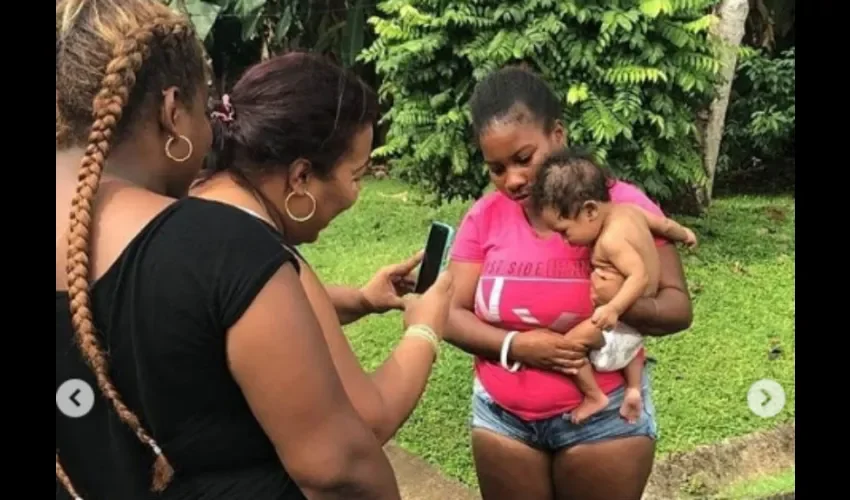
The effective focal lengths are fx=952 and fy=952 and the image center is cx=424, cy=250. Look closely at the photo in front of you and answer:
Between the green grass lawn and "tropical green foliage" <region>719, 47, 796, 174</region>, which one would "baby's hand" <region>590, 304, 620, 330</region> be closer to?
the green grass lawn

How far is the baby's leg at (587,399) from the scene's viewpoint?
1.94 metres

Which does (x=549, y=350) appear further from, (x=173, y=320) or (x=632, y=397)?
(x=173, y=320)

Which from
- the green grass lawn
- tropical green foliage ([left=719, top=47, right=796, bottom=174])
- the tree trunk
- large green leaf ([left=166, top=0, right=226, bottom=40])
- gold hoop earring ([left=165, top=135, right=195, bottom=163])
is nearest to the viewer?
gold hoop earring ([left=165, top=135, right=195, bottom=163])

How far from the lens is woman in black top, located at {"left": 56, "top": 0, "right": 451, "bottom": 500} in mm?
1146

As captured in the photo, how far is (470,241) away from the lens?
2.02 meters

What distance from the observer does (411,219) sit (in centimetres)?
570

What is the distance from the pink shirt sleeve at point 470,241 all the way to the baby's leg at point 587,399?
1.05ft

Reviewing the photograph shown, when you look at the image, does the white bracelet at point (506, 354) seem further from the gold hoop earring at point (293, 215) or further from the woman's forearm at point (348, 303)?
the gold hoop earring at point (293, 215)

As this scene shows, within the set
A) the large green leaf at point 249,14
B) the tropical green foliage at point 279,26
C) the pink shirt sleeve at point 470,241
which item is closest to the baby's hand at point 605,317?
the pink shirt sleeve at point 470,241

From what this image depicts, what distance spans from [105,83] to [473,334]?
3.27ft

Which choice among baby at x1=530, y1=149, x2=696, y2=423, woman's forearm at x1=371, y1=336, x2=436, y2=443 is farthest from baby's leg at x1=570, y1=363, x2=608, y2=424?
woman's forearm at x1=371, y1=336, x2=436, y2=443

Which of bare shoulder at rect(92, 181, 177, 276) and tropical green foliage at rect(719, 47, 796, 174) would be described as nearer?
bare shoulder at rect(92, 181, 177, 276)
